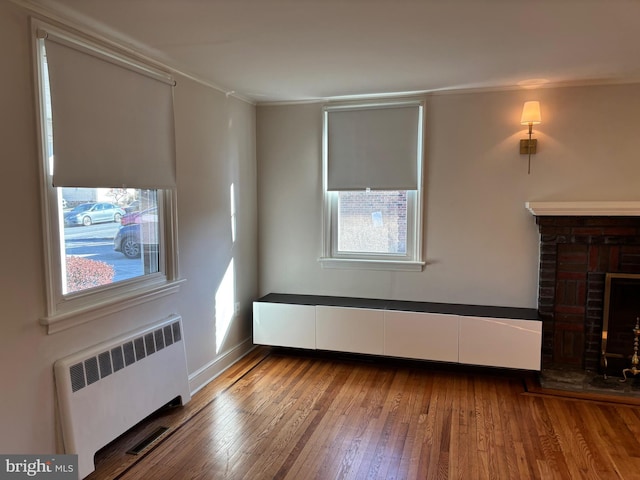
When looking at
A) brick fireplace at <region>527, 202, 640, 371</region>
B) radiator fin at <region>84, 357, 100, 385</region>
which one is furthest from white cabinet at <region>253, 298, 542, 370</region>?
radiator fin at <region>84, 357, 100, 385</region>

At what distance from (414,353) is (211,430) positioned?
173cm

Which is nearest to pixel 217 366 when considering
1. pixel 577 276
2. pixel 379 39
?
pixel 379 39

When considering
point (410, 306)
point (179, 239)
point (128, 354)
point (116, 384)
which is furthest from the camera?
point (410, 306)

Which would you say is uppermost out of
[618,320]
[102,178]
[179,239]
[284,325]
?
[102,178]

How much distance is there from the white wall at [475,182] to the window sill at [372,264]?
0.05m

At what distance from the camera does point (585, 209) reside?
3.34 metres

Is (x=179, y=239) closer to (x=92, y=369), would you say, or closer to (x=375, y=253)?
(x=92, y=369)

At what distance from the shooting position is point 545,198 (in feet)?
12.1

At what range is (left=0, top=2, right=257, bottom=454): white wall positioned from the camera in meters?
2.06

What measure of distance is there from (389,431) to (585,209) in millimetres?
2147

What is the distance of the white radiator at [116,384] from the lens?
7.60 ft

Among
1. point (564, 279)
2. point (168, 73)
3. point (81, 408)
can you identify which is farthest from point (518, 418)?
point (168, 73)

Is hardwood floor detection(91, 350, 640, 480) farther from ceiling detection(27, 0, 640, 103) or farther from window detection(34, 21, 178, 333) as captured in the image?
ceiling detection(27, 0, 640, 103)

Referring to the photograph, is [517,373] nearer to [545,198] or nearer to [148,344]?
[545,198]
